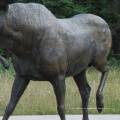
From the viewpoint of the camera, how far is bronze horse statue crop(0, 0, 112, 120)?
3.92m

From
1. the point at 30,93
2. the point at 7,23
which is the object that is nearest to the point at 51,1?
the point at 30,93

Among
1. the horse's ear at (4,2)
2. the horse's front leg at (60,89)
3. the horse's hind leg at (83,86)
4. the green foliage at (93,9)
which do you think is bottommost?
the green foliage at (93,9)

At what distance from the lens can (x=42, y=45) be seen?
405cm

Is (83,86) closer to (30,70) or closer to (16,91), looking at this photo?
(16,91)

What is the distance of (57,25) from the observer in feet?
14.0

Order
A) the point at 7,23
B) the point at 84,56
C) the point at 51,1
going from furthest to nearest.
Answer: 1. the point at 51,1
2. the point at 84,56
3. the point at 7,23

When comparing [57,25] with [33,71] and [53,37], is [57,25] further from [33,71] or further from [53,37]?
[33,71]

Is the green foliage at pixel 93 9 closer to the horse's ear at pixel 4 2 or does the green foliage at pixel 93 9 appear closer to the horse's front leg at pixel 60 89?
the horse's front leg at pixel 60 89

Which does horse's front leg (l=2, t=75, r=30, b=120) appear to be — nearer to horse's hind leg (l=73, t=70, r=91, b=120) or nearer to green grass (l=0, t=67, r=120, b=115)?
horse's hind leg (l=73, t=70, r=91, b=120)

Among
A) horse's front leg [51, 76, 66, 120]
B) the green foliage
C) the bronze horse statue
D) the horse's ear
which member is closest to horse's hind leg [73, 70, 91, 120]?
the bronze horse statue

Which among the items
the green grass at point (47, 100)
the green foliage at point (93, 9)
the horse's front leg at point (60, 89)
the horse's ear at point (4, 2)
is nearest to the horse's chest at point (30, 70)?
the horse's front leg at point (60, 89)

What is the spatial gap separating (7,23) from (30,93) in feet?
12.5

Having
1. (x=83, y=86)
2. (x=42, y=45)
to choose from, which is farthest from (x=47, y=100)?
(x=42, y=45)

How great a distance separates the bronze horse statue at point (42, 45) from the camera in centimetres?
392
